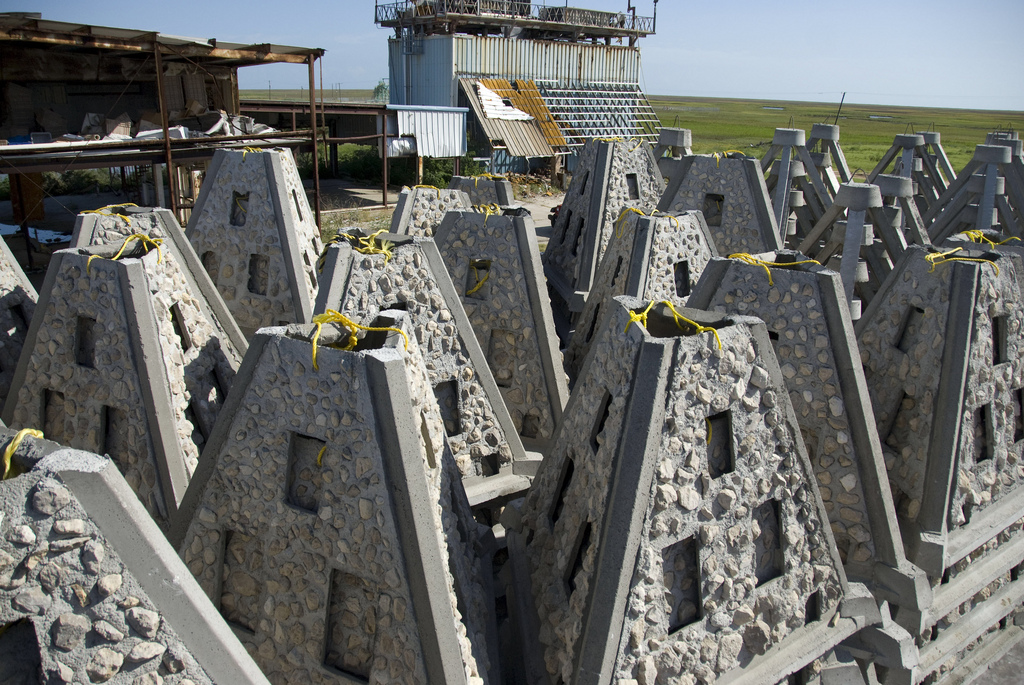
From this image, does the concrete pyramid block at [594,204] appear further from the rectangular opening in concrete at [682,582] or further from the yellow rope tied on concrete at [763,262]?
the rectangular opening in concrete at [682,582]

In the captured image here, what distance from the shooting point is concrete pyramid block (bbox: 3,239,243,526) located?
17.8 feet

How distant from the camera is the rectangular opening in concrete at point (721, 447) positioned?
163 inches

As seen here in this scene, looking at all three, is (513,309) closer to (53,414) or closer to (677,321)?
(677,321)

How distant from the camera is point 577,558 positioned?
4414 mm

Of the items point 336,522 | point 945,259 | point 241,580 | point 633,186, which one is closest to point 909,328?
point 945,259

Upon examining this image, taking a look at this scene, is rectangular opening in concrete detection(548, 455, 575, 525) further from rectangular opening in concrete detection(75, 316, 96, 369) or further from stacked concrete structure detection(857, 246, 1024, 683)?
rectangular opening in concrete detection(75, 316, 96, 369)

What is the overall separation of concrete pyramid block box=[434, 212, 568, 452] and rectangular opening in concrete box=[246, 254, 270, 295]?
1.95 metres

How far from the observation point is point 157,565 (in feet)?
9.34

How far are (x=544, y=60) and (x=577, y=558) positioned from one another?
31.8 meters

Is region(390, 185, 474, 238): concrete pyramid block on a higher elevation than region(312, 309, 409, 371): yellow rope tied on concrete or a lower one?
higher

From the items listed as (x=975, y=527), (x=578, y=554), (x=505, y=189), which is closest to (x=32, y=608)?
(x=578, y=554)

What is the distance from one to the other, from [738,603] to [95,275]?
16.4ft

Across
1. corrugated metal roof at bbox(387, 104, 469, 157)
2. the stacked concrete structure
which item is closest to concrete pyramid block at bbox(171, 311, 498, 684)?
the stacked concrete structure

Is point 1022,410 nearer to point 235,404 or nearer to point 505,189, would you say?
point 235,404
